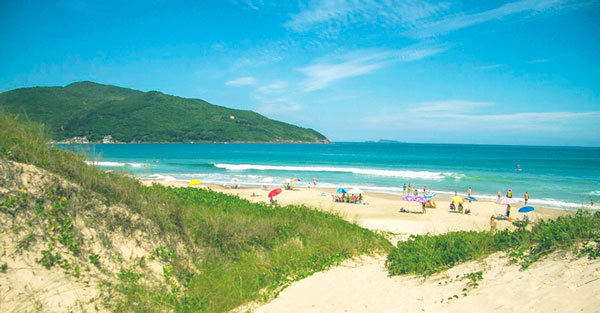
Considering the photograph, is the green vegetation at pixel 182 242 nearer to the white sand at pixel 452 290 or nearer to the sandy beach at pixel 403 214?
the white sand at pixel 452 290

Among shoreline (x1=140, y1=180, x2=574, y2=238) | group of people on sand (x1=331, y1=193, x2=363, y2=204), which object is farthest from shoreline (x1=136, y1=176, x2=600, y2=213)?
group of people on sand (x1=331, y1=193, x2=363, y2=204)

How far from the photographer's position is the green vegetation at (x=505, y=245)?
196 inches

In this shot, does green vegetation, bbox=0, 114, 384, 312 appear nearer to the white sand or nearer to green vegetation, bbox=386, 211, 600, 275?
the white sand

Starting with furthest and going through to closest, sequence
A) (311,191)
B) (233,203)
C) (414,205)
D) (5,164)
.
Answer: (311,191), (414,205), (233,203), (5,164)

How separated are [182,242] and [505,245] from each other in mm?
6310

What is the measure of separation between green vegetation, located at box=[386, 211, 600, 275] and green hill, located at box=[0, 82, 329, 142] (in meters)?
119

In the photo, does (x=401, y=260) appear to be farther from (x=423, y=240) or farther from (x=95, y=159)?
(x=95, y=159)

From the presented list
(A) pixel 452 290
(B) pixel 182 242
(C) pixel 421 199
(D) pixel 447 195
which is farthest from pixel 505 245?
(D) pixel 447 195

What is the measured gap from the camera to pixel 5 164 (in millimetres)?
5164

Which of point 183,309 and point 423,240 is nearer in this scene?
point 183,309

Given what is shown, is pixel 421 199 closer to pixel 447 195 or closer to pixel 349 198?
pixel 349 198

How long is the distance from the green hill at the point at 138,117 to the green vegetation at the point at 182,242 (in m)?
115

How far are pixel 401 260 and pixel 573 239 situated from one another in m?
2.80

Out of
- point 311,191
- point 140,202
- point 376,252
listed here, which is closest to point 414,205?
point 311,191
